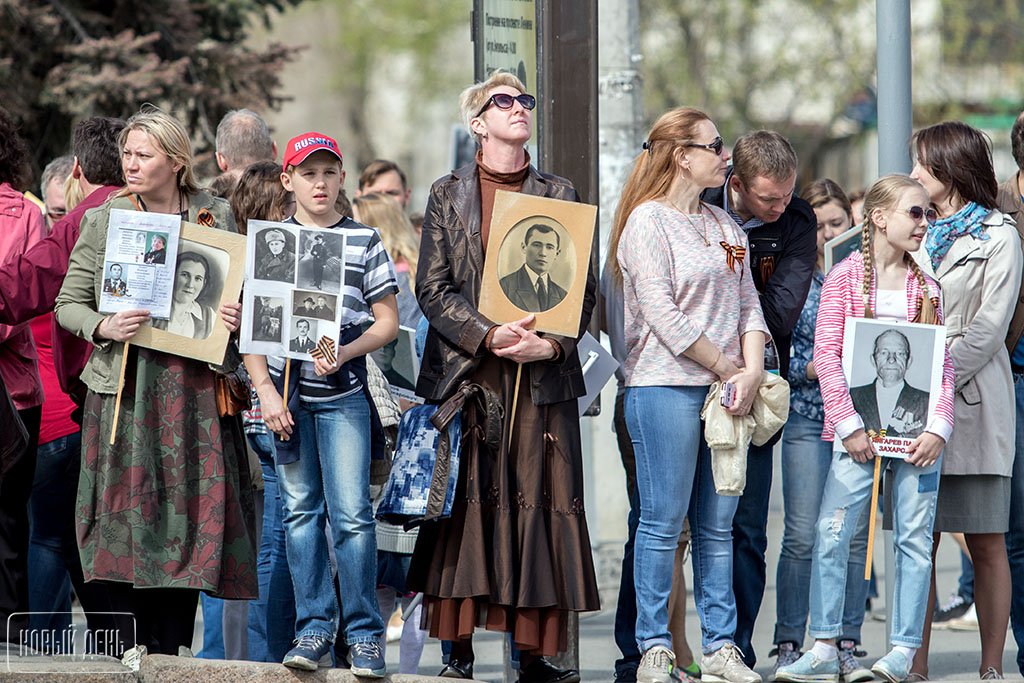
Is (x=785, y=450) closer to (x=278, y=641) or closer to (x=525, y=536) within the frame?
(x=525, y=536)

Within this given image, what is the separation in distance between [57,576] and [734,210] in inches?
127

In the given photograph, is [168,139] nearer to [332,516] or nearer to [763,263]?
[332,516]

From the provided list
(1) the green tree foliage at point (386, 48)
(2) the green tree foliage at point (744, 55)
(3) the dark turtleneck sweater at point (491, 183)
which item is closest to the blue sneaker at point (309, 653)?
(3) the dark turtleneck sweater at point (491, 183)

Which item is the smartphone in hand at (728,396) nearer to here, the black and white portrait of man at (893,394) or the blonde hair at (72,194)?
the black and white portrait of man at (893,394)

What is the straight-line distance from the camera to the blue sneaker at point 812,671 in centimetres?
605

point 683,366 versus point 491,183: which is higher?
point 491,183

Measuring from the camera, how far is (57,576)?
6.34m

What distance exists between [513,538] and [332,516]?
679 millimetres

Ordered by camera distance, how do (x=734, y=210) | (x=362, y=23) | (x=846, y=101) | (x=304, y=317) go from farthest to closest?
(x=362, y=23) → (x=846, y=101) → (x=734, y=210) → (x=304, y=317)

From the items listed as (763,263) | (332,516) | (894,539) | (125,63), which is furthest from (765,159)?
(125,63)

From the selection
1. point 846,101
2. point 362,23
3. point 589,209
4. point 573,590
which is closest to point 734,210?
point 589,209

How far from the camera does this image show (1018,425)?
6.42m

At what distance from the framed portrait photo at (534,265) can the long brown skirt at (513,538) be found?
23 cm

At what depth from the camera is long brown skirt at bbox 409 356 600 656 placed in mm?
5633
